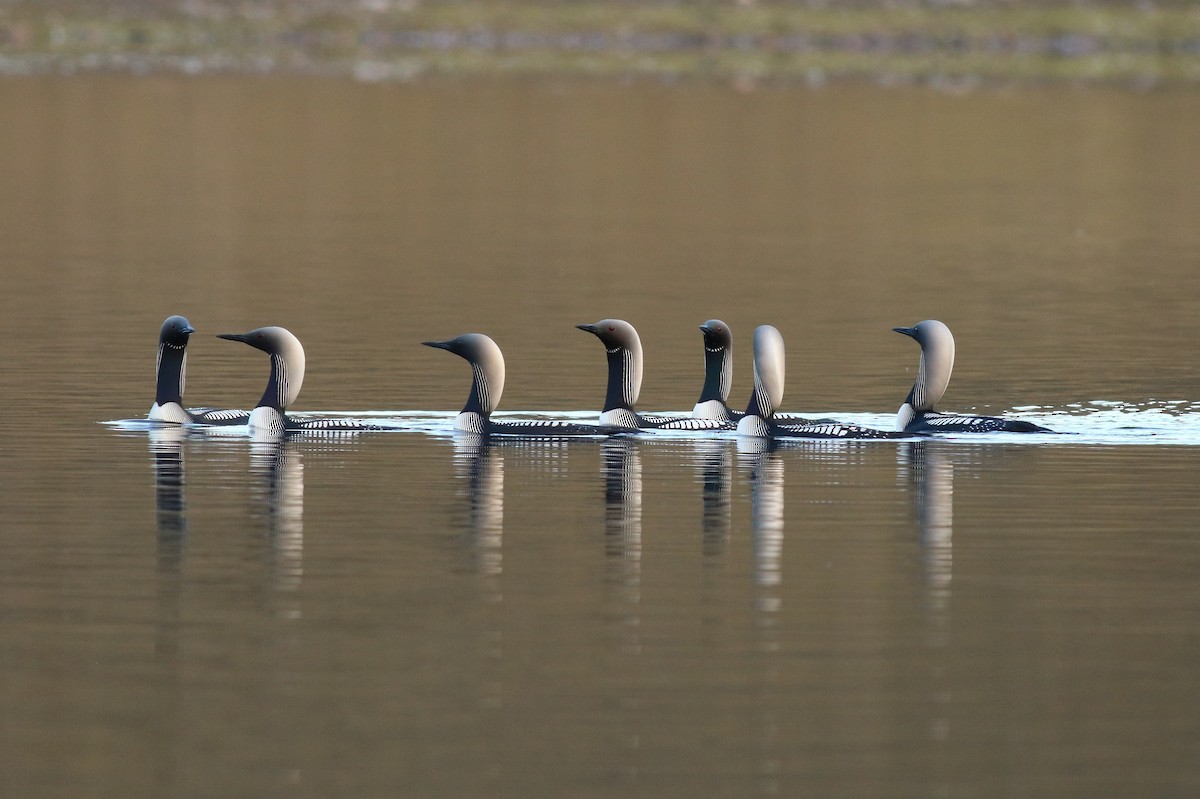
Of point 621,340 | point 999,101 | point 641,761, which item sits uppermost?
point 999,101

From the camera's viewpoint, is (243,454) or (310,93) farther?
(310,93)

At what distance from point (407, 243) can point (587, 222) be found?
23.8 feet

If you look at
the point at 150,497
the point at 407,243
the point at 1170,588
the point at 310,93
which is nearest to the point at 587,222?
the point at 407,243

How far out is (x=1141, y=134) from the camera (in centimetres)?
9856

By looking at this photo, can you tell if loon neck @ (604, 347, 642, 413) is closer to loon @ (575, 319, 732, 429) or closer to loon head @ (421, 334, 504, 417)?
loon @ (575, 319, 732, 429)

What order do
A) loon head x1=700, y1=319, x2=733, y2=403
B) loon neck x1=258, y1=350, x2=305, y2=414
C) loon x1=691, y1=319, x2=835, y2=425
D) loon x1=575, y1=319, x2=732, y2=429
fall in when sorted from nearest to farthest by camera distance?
1. loon neck x1=258, y1=350, x2=305, y2=414
2. loon x1=575, y1=319, x2=732, y2=429
3. loon x1=691, y1=319, x2=835, y2=425
4. loon head x1=700, y1=319, x2=733, y2=403

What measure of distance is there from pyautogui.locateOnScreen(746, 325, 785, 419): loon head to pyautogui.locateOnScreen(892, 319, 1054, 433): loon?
3.84 ft

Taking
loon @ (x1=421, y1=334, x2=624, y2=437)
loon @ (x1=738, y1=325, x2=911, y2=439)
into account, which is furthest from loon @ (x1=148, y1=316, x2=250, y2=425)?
loon @ (x1=738, y1=325, x2=911, y2=439)

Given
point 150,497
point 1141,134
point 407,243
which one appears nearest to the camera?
point 150,497

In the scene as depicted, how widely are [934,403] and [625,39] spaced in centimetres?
13288

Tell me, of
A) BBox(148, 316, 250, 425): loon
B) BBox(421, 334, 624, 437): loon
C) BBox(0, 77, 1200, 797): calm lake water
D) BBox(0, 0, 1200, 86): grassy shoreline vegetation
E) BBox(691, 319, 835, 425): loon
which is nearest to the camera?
BBox(0, 77, 1200, 797): calm lake water

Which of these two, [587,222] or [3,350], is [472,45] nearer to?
[587,222]

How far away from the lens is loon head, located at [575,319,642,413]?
27.5m

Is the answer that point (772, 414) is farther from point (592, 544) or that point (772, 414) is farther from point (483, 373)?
point (592, 544)
